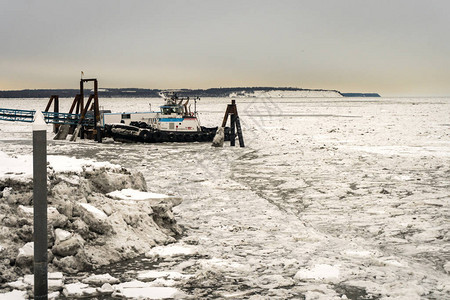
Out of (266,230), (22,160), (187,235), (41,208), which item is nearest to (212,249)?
(187,235)

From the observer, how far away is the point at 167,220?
813 cm

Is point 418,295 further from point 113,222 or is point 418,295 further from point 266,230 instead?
point 113,222

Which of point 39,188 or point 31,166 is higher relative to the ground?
point 39,188

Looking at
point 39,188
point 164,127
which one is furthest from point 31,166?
point 164,127

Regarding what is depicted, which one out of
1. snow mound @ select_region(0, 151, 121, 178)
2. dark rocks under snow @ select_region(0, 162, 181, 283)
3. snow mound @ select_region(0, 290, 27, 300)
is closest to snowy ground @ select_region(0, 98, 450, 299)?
dark rocks under snow @ select_region(0, 162, 181, 283)

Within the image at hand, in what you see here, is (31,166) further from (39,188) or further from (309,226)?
(309,226)

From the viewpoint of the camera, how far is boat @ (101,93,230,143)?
2636 cm

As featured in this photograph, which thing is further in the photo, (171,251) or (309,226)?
(309,226)

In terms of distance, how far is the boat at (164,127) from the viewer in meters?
26.4

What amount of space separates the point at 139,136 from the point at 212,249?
19.4 metres

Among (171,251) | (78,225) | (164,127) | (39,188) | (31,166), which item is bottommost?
(171,251)

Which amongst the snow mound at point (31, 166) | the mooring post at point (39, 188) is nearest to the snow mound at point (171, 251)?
the snow mound at point (31, 166)

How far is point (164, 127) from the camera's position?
28.0 meters

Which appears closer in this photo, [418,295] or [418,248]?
[418,295]
